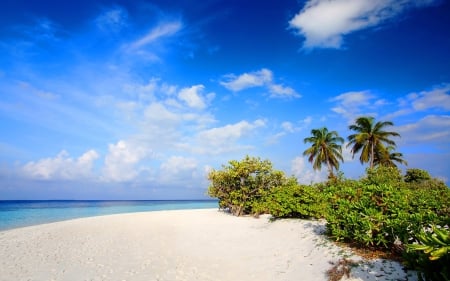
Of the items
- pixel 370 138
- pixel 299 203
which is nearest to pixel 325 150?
pixel 370 138

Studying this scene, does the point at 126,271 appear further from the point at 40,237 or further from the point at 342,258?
the point at 40,237

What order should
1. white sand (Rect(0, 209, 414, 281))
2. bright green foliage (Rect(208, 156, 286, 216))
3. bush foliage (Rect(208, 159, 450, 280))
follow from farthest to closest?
bright green foliage (Rect(208, 156, 286, 216)), white sand (Rect(0, 209, 414, 281)), bush foliage (Rect(208, 159, 450, 280))

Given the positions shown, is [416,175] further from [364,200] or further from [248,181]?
[364,200]

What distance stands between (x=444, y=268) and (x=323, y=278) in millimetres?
3838

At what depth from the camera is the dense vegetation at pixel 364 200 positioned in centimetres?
573

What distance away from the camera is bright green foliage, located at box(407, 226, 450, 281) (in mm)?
3918

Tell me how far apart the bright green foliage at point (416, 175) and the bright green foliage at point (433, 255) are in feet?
107

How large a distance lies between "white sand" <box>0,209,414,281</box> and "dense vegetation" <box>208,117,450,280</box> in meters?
0.89

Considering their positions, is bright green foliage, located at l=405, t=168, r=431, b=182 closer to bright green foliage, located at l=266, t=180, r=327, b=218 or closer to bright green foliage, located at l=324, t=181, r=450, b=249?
bright green foliage, located at l=266, t=180, r=327, b=218

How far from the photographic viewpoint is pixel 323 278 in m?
7.85

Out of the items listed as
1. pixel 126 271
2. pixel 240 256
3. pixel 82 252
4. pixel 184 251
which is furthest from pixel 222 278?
pixel 82 252

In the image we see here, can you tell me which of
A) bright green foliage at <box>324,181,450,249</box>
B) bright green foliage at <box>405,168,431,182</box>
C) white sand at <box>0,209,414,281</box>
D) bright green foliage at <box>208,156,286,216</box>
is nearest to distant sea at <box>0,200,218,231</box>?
white sand at <box>0,209,414,281</box>

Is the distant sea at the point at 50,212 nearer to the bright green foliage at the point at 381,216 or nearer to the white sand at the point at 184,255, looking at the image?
the white sand at the point at 184,255

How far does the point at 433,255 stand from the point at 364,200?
613 centimetres
